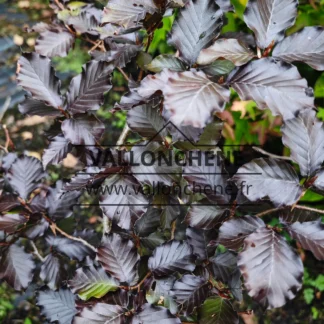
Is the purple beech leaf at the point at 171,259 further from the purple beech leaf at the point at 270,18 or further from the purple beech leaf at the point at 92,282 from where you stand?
the purple beech leaf at the point at 270,18

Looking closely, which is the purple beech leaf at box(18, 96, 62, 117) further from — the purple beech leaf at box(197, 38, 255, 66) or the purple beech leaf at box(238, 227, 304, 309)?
the purple beech leaf at box(238, 227, 304, 309)

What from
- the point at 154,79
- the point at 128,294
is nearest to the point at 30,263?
the point at 128,294

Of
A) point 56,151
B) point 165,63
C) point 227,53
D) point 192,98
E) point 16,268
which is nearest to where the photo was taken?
point 192,98

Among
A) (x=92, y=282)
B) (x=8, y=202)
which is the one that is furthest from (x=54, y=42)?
(x=92, y=282)

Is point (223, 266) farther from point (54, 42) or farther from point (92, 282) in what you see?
point (54, 42)

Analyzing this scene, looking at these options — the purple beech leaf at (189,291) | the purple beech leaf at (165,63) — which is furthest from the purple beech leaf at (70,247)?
the purple beech leaf at (165,63)

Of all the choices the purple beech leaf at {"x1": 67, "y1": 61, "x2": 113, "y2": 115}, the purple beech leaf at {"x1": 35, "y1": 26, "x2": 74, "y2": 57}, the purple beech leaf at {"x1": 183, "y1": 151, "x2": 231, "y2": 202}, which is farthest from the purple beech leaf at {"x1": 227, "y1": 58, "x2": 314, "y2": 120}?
the purple beech leaf at {"x1": 35, "y1": 26, "x2": 74, "y2": 57}
